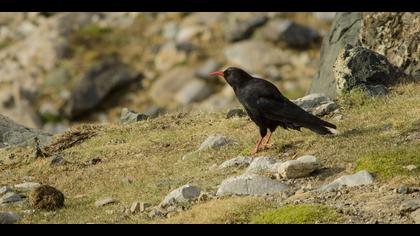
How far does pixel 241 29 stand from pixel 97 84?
7784mm

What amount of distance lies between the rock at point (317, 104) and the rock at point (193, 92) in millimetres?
22817

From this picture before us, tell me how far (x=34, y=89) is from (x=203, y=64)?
8.46 metres

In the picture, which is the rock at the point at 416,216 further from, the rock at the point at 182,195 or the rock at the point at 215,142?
the rock at the point at 215,142

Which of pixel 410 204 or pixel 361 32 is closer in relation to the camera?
pixel 410 204

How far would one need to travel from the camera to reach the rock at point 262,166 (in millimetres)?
16891

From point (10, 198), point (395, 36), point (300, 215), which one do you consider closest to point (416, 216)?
point (300, 215)

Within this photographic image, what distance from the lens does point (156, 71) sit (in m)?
49.9

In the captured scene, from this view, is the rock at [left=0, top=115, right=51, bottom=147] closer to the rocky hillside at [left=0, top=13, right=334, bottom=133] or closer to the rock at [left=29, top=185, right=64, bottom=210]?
the rock at [left=29, top=185, right=64, bottom=210]

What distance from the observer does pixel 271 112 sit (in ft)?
61.2

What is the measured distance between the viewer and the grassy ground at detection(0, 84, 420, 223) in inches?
613

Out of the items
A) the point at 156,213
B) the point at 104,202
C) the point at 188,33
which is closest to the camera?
the point at 156,213

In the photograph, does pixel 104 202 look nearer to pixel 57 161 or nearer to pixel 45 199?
pixel 45 199
